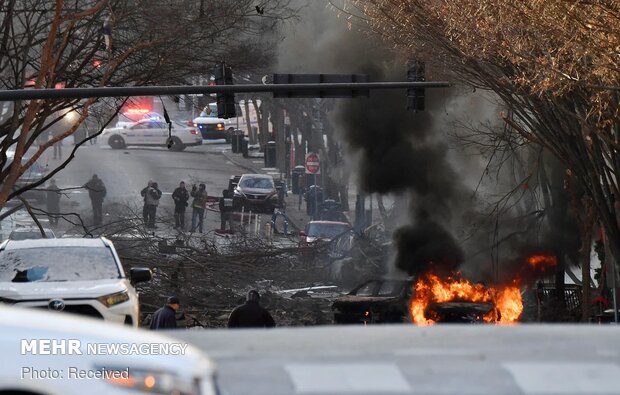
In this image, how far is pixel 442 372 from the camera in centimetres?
445

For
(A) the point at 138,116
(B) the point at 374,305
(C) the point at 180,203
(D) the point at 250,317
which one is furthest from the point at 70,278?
(A) the point at 138,116

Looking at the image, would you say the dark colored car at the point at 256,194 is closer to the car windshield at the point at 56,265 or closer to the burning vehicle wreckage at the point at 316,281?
the burning vehicle wreckage at the point at 316,281

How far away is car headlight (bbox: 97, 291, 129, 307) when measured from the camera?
42.2 ft

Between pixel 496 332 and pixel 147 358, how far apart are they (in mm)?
1410

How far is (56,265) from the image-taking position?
1370cm

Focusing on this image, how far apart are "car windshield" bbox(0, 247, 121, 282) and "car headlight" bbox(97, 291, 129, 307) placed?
548 millimetres

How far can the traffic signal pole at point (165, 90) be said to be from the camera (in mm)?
17578

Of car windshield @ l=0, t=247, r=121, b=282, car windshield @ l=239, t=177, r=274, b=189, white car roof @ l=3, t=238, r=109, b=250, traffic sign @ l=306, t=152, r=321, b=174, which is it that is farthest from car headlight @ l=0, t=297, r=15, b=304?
traffic sign @ l=306, t=152, r=321, b=174

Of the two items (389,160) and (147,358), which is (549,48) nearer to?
(147,358)

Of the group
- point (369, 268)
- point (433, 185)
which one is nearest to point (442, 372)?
point (369, 268)

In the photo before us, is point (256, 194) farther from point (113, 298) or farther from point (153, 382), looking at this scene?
point (153, 382)

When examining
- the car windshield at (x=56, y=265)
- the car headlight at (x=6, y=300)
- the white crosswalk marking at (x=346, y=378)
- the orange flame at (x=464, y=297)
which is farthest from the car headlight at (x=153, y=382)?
the orange flame at (x=464, y=297)

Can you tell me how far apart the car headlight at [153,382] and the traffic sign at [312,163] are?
49369 millimetres

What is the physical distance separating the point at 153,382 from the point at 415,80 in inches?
703
